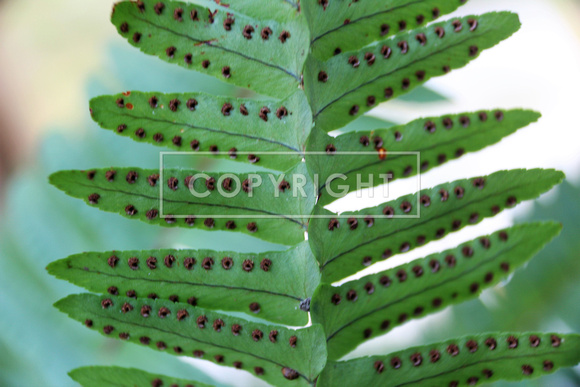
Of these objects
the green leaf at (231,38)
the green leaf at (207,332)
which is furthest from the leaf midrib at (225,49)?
the green leaf at (207,332)

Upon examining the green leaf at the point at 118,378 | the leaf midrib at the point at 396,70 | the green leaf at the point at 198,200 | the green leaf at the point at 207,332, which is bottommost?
the green leaf at the point at 118,378

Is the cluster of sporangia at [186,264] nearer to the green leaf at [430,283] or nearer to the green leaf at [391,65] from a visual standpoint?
the green leaf at [430,283]

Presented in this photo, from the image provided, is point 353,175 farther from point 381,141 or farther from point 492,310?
point 492,310

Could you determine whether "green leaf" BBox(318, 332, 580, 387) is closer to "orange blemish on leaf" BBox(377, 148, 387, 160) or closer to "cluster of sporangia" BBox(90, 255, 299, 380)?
"cluster of sporangia" BBox(90, 255, 299, 380)

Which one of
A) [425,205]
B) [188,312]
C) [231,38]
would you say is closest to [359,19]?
[231,38]

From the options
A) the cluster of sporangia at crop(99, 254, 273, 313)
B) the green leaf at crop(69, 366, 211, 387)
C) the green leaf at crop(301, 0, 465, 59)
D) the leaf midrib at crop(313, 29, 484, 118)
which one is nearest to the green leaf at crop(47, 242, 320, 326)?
the cluster of sporangia at crop(99, 254, 273, 313)

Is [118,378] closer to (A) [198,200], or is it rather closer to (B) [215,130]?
(A) [198,200]

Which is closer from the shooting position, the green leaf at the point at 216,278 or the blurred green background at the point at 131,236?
the green leaf at the point at 216,278
